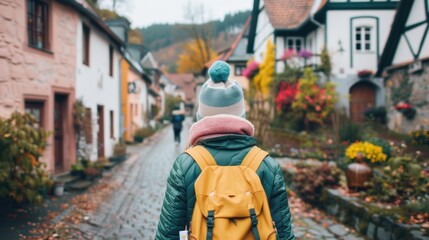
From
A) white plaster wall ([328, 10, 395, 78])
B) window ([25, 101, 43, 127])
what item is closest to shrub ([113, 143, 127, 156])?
window ([25, 101, 43, 127])

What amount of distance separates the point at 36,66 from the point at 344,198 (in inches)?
267

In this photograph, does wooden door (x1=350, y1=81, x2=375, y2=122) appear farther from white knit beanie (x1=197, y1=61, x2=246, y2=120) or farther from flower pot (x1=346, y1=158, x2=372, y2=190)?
white knit beanie (x1=197, y1=61, x2=246, y2=120)

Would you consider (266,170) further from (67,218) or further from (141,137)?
(141,137)

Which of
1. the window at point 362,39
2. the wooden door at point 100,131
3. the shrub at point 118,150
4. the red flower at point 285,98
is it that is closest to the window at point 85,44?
the wooden door at point 100,131

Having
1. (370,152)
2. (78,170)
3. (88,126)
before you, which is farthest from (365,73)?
(78,170)

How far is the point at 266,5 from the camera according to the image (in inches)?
925

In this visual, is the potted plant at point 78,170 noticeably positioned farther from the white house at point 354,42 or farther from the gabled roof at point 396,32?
the gabled roof at point 396,32

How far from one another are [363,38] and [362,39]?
64 mm

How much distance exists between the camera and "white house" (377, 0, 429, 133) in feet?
45.4

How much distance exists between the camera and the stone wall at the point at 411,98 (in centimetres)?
1370

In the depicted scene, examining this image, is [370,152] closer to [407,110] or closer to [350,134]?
[350,134]

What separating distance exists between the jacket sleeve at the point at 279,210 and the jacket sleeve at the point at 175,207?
518 millimetres

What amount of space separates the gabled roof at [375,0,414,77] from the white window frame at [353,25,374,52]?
328 centimetres

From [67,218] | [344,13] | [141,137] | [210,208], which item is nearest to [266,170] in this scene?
[210,208]
